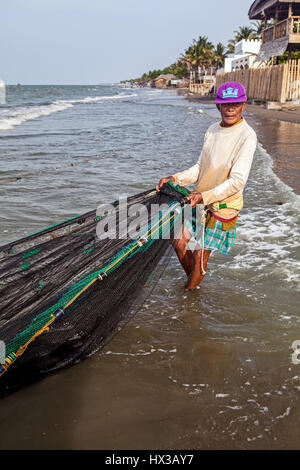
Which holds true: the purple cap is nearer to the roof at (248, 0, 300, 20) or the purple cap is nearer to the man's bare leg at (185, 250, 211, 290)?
the man's bare leg at (185, 250, 211, 290)

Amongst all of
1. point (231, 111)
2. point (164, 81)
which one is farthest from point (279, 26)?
point (164, 81)

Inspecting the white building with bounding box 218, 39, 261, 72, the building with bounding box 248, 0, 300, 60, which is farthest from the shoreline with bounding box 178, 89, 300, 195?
the white building with bounding box 218, 39, 261, 72

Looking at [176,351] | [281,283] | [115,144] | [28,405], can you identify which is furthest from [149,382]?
[115,144]

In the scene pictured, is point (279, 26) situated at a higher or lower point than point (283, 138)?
higher

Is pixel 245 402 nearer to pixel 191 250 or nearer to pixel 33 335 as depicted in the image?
pixel 33 335

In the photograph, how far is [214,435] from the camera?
76.7 inches

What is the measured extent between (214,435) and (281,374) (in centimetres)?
66

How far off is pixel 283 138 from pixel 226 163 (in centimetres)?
1063

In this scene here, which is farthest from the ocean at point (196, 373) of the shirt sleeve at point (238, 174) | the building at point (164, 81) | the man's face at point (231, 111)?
the building at point (164, 81)

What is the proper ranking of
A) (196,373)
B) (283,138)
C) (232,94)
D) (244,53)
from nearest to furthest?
(196,373), (232,94), (283,138), (244,53)

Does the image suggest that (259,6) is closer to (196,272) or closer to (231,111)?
(231,111)

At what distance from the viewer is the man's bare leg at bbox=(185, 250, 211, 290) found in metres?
3.29

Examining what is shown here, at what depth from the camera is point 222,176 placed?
3.00 m

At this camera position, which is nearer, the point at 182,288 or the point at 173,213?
the point at 173,213
